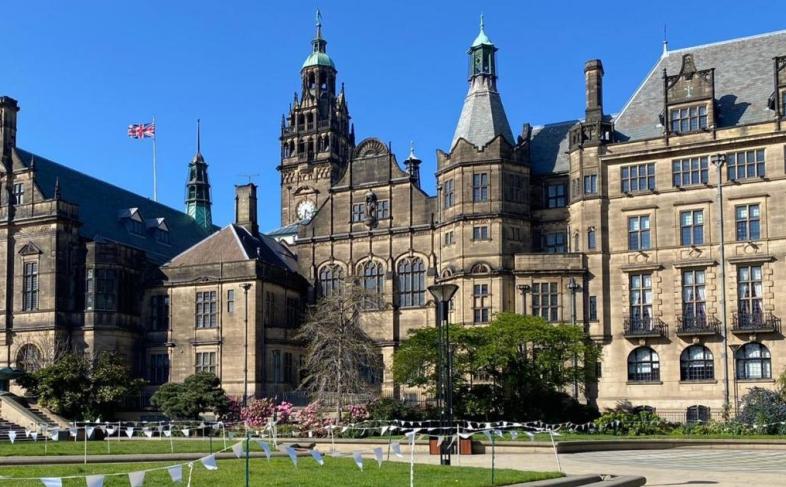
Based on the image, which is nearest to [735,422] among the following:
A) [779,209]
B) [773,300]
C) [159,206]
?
[773,300]

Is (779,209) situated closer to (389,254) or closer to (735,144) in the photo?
(735,144)

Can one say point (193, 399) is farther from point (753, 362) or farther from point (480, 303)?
point (753, 362)

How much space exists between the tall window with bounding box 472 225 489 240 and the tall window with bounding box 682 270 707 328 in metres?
11.1

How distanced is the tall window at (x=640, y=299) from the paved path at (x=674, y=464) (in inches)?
603

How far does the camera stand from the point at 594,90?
2245 inches

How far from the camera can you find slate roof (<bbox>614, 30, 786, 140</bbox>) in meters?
54.0

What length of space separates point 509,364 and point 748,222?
1463cm

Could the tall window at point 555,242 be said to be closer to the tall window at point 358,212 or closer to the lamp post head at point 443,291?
the tall window at point 358,212

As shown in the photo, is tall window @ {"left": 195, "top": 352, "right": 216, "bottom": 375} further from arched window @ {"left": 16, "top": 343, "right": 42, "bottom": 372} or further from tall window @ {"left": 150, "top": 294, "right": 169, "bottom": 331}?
arched window @ {"left": 16, "top": 343, "right": 42, "bottom": 372}

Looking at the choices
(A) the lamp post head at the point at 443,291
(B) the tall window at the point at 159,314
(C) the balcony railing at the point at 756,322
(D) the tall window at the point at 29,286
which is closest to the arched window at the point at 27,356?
(D) the tall window at the point at 29,286

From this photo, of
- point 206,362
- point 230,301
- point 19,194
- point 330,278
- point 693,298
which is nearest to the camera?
point 693,298

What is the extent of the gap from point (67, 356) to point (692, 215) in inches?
1364

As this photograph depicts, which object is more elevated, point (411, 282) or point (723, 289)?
point (411, 282)

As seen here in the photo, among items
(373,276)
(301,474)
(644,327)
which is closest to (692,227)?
(644,327)
